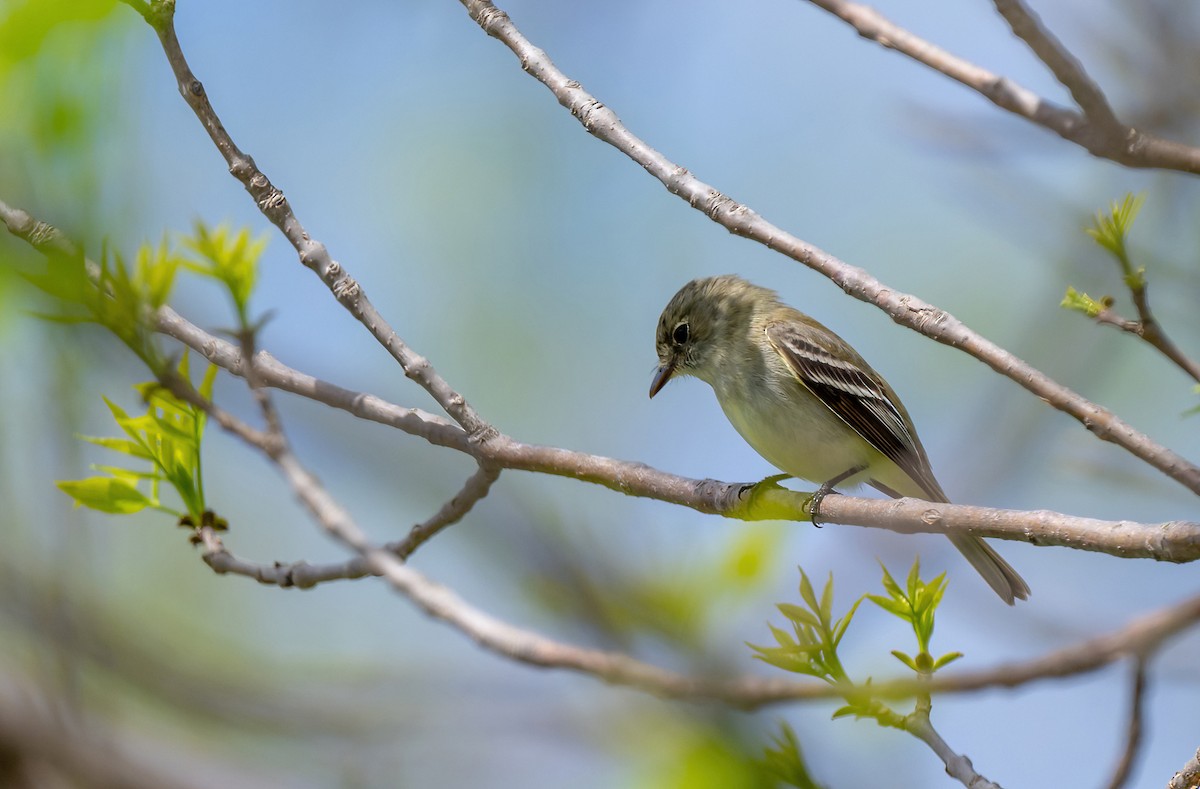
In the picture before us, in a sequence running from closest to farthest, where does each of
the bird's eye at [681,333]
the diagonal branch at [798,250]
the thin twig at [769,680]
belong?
the thin twig at [769,680] → the diagonal branch at [798,250] → the bird's eye at [681,333]

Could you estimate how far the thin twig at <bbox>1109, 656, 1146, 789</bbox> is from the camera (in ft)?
5.84

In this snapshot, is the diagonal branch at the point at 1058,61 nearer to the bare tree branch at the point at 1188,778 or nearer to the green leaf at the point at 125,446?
the bare tree branch at the point at 1188,778

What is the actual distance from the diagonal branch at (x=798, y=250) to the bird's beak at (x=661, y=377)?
105 inches

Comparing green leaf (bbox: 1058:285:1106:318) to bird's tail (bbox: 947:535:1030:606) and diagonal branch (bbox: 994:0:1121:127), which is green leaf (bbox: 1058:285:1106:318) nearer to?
diagonal branch (bbox: 994:0:1121:127)

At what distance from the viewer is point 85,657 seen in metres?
1.98

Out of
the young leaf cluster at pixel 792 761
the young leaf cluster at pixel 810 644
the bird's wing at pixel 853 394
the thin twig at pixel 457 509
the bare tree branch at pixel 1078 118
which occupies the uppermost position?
the bird's wing at pixel 853 394

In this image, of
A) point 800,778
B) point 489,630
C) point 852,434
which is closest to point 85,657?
point 489,630

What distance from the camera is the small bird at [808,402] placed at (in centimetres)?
470

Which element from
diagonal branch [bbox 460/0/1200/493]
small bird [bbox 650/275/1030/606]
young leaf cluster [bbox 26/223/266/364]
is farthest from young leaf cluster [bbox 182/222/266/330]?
small bird [bbox 650/275/1030/606]

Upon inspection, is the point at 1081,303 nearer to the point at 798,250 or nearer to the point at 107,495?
the point at 798,250

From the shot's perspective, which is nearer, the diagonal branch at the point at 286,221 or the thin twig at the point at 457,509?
the diagonal branch at the point at 286,221

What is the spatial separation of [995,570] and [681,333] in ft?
6.03

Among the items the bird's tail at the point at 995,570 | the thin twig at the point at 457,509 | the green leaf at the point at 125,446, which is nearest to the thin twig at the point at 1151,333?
the thin twig at the point at 457,509

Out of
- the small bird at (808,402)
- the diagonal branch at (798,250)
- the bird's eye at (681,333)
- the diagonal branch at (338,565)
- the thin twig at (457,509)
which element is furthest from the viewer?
the bird's eye at (681,333)
